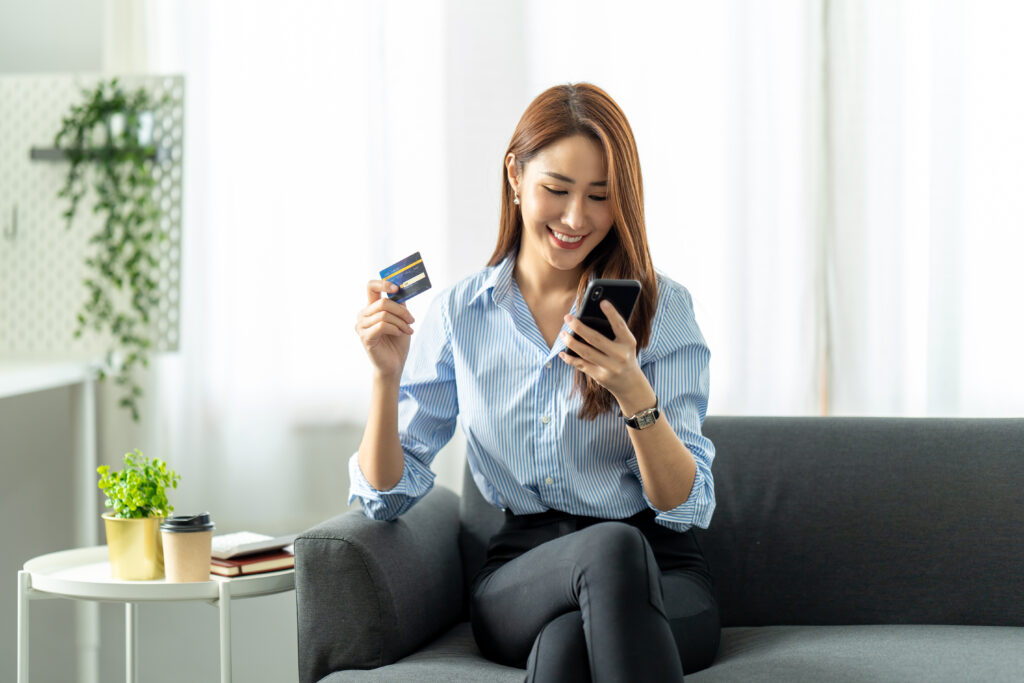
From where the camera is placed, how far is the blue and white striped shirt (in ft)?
5.28

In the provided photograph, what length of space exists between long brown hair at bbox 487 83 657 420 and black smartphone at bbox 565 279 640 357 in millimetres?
171

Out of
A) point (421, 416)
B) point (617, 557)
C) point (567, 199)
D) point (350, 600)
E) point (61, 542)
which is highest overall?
point (567, 199)

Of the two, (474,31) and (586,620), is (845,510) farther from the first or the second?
(474,31)

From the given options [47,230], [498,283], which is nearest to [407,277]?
[498,283]

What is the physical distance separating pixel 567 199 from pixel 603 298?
245 mm

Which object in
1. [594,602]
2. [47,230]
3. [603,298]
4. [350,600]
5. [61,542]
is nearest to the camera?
[594,602]

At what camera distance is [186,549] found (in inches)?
65.2

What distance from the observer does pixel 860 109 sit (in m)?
2.27

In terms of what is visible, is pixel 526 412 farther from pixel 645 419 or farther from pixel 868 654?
pixel 868 654

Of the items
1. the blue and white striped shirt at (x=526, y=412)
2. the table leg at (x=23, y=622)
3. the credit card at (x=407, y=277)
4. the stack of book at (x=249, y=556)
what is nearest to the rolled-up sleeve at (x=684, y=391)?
the blue and white striped shirt at (x=526, y=412)

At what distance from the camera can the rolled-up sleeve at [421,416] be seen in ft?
5.41

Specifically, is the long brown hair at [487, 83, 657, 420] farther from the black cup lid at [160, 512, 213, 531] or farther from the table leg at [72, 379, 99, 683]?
the table leg at [72, 379, 99, 683]

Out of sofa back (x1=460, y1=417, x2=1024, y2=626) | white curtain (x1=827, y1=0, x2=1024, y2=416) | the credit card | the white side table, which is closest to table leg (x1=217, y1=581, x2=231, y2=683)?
the white side table

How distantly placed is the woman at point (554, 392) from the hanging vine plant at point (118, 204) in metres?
0.91
